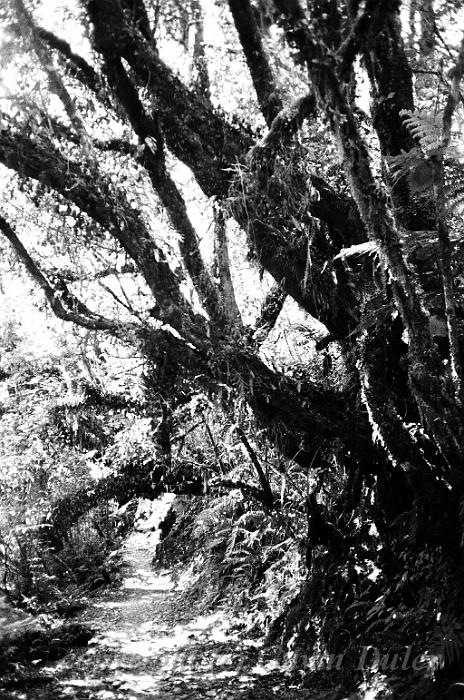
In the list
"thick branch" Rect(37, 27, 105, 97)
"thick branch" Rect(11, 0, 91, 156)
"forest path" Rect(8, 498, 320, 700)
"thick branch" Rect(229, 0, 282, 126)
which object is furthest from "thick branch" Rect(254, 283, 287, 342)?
"forest path" Rect(8, 498, 320, 700)

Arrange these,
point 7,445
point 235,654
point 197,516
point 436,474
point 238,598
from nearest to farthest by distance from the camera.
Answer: point 436,474
point 235,654
point 238,598
point 7,445
point 197,516

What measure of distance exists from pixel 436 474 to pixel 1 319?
1012 centimetres

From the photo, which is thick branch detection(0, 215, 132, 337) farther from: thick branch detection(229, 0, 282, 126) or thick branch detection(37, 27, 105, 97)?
thick branch detection(229, 0, 282, 126)

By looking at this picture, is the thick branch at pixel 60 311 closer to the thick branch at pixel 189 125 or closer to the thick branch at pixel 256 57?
the thick branch at pixel 189 125

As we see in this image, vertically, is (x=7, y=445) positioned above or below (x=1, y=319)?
below

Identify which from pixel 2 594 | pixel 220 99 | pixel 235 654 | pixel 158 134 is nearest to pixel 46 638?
pixel 2 594

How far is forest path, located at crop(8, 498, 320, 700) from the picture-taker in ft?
22.0

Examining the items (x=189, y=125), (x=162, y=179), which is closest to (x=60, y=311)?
(x=162, y=179)

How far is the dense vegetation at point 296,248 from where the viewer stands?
5.32 metres

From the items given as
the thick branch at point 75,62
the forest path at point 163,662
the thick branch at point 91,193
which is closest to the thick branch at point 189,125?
the thick branch at point 75,62

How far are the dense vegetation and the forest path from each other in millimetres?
571

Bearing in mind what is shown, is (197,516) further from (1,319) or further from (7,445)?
(1,319)

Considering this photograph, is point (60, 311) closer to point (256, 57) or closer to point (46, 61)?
point (46, 61)

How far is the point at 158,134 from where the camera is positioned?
21.4 feet
